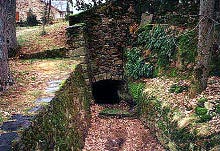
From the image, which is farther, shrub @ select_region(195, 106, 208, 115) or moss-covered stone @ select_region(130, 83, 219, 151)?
shrub @ select_region(195, 106, 208, 115)

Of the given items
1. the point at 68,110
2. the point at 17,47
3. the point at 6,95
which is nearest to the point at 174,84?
the point at 68,110

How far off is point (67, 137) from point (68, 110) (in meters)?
0.87

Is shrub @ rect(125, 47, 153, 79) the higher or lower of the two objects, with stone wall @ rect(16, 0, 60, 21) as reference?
lower

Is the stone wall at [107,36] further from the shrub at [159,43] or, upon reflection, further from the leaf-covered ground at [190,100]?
the leaf-covered ground at [190,100]

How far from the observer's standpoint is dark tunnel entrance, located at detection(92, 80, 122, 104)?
14.3 metres

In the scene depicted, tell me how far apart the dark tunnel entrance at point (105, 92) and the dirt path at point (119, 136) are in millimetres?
3306

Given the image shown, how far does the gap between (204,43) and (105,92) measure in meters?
8.13

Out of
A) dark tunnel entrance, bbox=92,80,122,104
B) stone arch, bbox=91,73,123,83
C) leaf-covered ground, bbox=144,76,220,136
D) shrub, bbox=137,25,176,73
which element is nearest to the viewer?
leaf-covered ground, bbox=144,76,220,136

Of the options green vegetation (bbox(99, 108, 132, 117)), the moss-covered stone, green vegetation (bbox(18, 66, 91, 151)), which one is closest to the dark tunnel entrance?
green vegetation (bbox(99, 108, 132, 117))

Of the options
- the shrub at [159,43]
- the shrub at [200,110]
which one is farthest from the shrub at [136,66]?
the shrub at [200,110]

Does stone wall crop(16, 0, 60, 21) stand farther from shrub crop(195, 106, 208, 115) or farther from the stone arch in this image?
shrub crop(195, 106, 208, 115)

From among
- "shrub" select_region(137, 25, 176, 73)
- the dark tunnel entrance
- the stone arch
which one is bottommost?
the dark tunnel entrance

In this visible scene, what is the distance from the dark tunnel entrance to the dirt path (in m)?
3.31

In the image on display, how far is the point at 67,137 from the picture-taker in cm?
668
